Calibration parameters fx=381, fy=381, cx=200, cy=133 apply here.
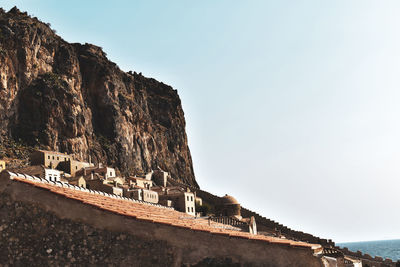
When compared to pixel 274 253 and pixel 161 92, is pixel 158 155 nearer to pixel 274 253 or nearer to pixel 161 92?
pixel 161 92

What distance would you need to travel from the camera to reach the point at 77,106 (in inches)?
4614

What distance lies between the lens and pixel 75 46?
14162 centimetres

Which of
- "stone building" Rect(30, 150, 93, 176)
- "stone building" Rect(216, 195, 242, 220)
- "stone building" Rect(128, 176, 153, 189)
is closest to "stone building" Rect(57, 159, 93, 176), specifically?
"stone building" Rect(30, 150, 93, 176)

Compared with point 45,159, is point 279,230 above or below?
below

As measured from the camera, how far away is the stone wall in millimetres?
9188

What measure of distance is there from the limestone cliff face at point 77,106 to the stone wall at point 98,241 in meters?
89.2

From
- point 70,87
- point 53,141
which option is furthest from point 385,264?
point 70,87

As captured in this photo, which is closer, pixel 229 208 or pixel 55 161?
pixel 229 208

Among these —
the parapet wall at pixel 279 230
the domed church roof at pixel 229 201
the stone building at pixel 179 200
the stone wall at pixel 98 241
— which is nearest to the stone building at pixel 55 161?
the stone building at pixel 179 200

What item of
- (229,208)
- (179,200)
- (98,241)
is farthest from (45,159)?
(98,241)

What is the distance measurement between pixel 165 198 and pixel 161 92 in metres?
113

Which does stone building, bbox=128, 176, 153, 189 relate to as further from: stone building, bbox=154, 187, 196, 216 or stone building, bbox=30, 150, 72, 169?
stone building, bbox=154, 187, 196, 216

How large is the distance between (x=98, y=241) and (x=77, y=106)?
11366 centimetres

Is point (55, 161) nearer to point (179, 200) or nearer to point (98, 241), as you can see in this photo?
point (179, 200)
